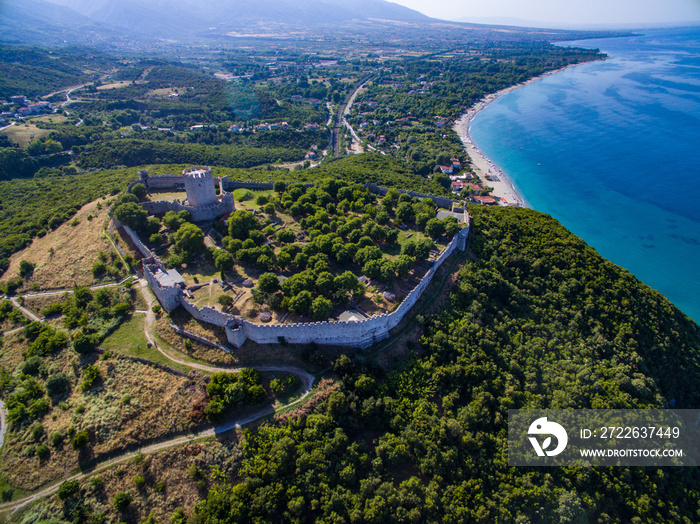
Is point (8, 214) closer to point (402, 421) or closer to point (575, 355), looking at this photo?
point (402, 421)

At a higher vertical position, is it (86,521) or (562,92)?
(562,92)

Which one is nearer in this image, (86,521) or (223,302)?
(86,521)

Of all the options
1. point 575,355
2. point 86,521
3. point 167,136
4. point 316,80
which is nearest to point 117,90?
point 167,136

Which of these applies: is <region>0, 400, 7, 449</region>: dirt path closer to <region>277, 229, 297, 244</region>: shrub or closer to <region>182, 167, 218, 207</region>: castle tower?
<region>182, 167, 218, 207</region>: castle tower

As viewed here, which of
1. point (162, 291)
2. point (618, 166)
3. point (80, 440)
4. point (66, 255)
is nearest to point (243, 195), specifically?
point (162, 291)

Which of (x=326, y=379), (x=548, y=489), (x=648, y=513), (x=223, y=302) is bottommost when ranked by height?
(x=648, y=513)

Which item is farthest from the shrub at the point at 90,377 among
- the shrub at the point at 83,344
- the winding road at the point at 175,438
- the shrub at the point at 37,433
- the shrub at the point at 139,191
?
the shrub at the point at 139,191

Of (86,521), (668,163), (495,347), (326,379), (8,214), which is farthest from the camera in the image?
(668,163)
